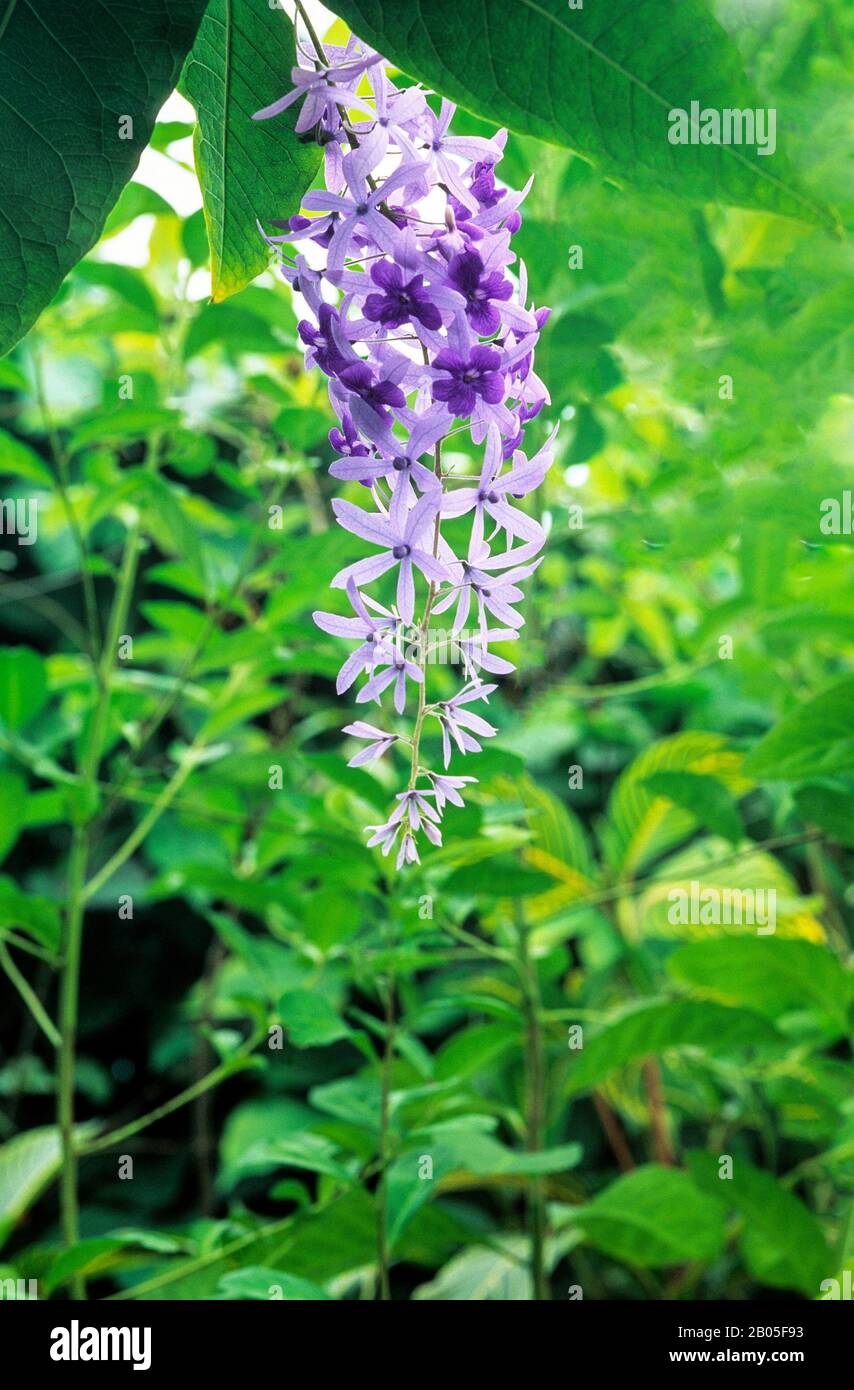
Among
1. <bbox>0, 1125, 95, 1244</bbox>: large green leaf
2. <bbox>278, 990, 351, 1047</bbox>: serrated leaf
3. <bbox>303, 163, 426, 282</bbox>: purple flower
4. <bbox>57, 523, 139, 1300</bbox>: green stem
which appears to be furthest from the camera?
<bbox>0, 1125, 95, 1244</bbox>: large green leaf

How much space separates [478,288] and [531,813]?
48cm

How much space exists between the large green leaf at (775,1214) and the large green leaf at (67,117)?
2.46 feet

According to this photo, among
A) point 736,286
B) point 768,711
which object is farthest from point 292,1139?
point 768,711

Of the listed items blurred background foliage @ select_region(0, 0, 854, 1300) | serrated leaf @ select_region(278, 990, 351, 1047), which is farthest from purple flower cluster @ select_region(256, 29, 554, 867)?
serrated leaf @ select_region(278, 990, 351, 1047)

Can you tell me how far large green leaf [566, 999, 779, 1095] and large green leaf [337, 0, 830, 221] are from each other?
56 centimetres

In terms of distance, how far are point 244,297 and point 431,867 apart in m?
0.40

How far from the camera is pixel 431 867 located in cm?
65

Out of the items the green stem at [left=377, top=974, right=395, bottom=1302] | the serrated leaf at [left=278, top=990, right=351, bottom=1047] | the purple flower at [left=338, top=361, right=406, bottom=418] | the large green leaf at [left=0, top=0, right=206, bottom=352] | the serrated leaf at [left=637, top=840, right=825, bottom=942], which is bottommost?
the green stem at [left=377, top=974, right=395, bottom=1302]

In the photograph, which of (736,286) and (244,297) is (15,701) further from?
(736,286)

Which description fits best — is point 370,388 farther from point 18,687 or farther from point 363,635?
point 18,687

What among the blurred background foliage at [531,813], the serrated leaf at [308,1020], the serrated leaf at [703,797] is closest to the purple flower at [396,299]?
the blurred background foliage at [531,813]

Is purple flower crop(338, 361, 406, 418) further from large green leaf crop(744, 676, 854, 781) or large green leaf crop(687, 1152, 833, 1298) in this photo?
large green leaf crop(687, 1152, 833, 1298)

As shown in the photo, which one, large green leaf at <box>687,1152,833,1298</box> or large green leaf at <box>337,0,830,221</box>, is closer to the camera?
large green leaf at <box>337,0,830,221</box>

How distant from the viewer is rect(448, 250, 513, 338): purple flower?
12.0 inches
